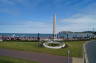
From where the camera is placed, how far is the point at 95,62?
42.4 feet

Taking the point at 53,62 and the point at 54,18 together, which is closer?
the point at 53,62

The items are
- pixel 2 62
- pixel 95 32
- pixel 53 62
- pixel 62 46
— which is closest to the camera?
pixel 2 62

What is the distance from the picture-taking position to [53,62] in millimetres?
13203

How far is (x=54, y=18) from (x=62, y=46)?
822 cm

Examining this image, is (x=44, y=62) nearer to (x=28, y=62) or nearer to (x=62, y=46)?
(x=28, y=62)

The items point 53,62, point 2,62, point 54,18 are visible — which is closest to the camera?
point 2,62

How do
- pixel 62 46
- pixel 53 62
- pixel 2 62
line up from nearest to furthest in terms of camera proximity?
pixel 2 62 < pixel 53 62 < pixel 62 46

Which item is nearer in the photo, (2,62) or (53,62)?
(2,62)

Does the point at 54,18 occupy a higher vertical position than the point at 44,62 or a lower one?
higher

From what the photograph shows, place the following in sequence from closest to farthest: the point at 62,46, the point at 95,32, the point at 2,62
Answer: the point at 2,62
the point at 62,46
the point at 95,32

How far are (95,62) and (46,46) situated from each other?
12954 millimetres

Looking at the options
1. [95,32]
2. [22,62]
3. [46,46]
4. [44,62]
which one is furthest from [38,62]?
[95,32]

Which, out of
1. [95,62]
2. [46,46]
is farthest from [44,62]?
[46,46]

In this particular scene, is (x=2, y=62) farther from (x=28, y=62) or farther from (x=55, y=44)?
(x=55, y=44)
